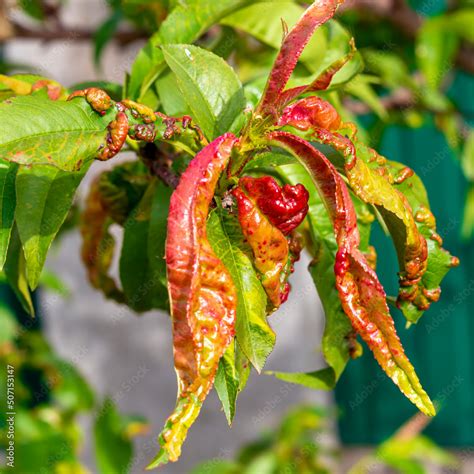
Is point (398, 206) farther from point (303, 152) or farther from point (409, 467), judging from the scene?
point (409, 467)

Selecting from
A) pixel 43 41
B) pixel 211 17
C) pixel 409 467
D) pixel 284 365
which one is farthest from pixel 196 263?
pixel 284 365

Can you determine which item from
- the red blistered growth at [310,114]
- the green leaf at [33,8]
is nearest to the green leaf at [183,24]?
the red blistered growth at [310,114]

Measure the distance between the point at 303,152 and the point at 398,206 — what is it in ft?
0.27

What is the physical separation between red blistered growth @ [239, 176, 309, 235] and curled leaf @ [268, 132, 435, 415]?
0.05 m

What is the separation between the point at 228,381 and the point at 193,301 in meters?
0.10

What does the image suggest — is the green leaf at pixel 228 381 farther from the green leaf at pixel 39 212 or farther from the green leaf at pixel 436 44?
the green leaf at pixel 436 44

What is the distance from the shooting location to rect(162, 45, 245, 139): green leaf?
0.61m

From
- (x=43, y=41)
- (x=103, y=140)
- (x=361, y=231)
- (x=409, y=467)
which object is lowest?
(x=409, y=467)

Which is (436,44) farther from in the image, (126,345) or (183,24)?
(126,345)

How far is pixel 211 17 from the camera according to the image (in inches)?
29.8

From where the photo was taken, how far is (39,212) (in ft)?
2.01

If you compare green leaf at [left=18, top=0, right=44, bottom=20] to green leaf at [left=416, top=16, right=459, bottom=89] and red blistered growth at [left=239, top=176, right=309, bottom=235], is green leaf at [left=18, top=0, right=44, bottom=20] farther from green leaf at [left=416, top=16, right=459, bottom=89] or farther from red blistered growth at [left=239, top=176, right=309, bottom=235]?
red blistered growth at [left=239, top=176, right=309, bottom=235]

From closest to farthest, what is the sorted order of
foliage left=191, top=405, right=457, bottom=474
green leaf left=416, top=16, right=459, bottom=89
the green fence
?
green leaf left=416, top=16, right=459, bottom=89, foliage left=191, top=405, right=457, bottom=474, the green fence

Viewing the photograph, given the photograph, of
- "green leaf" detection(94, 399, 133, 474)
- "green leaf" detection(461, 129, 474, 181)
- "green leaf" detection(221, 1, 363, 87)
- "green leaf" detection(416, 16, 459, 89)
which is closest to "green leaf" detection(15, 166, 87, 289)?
"green leaf" detection(221, 1, 363, 87)
